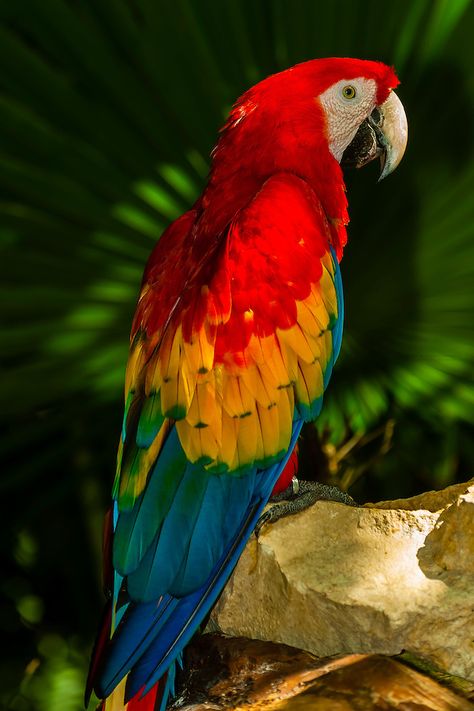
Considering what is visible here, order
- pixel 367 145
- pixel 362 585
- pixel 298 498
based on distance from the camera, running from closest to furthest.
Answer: pixel 362 585, pixel 298 498, pixel 367 145

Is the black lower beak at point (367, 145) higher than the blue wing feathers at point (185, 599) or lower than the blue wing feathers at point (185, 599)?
higher

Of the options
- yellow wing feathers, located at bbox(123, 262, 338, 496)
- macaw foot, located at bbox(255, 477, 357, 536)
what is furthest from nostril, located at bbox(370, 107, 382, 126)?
macaw foot, located at bbox(255, 477, 357, 536)

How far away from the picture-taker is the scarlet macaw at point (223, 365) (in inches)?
37.3

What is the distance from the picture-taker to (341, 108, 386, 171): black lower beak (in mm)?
1248

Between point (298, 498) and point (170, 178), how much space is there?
58cm

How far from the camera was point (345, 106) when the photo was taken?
1.22 meters

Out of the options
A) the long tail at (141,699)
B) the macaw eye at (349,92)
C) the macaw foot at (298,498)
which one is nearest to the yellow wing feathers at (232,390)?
the macaw foot at (298,498)

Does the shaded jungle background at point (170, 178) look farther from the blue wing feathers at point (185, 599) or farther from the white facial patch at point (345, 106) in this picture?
the blue wing feathers at point (185, 599)

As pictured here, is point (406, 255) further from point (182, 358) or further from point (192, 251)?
point (182, 358)

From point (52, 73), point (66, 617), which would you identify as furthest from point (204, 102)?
point (66, 617)

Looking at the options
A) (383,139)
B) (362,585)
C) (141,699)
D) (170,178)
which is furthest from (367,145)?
(141,699)

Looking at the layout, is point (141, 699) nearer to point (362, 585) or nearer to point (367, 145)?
point (362, 585)

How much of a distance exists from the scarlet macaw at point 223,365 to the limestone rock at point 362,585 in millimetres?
76

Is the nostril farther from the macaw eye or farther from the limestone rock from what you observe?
the limestone rock
